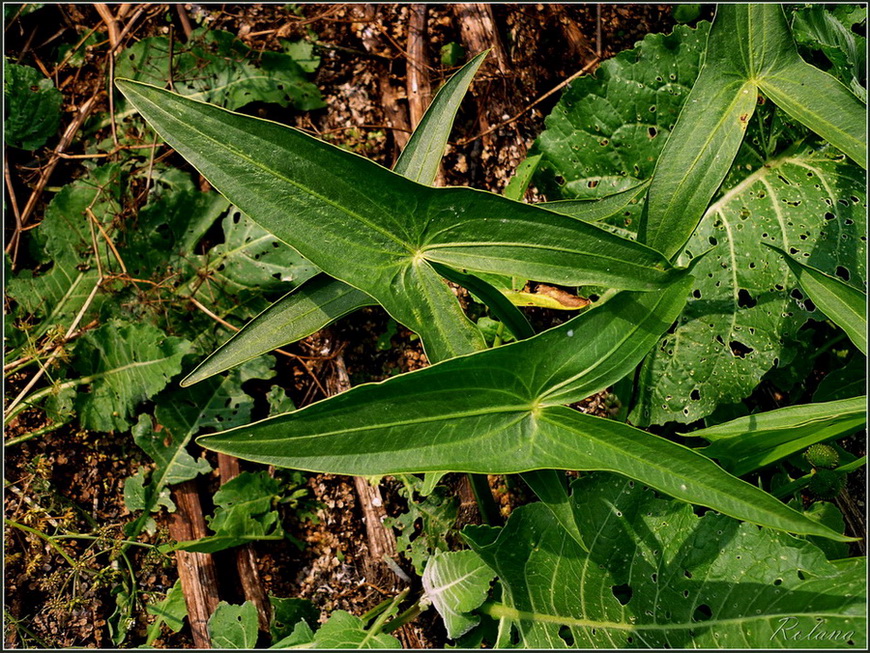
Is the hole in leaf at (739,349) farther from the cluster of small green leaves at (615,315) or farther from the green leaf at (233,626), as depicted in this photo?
the green leaf at (233,626)

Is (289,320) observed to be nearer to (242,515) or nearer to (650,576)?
(242,515)

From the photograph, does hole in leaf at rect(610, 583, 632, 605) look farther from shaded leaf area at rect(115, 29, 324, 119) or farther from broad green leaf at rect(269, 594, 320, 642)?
shaded leaf area at rect(115, 29, 324, 119)

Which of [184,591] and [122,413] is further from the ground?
[122,413]

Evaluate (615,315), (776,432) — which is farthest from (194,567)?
(776,432)

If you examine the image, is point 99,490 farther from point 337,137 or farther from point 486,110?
point 486,110

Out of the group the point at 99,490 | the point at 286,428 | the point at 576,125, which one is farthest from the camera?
the point at 99,490

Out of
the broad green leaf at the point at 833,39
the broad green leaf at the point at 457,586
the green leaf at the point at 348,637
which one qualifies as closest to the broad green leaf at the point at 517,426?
the broad green leaf at the point at 457,586

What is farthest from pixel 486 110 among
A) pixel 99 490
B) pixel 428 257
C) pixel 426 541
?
pixel 99 490
